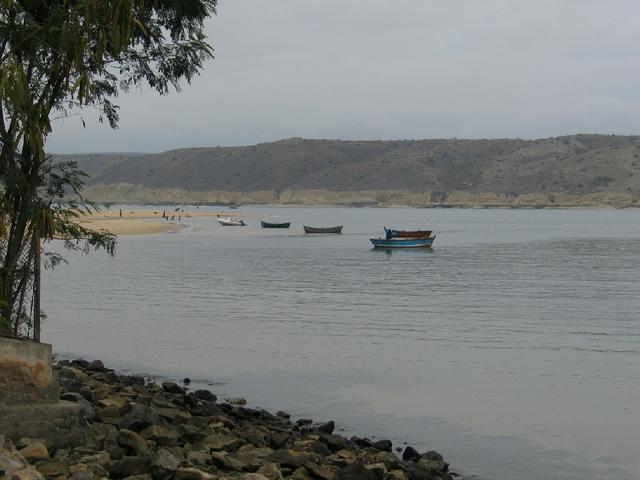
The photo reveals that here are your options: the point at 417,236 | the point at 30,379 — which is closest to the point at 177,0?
the point at 30,379

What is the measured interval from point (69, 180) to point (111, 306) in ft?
70.2

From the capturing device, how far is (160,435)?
1100 cm

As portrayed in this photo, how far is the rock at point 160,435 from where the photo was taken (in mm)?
10906

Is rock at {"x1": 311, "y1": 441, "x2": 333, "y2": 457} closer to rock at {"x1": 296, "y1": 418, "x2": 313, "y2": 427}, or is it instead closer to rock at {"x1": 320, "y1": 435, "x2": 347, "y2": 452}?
rock at {"x1": 320, "y1": 435, "x2": 347, "y2": 452}

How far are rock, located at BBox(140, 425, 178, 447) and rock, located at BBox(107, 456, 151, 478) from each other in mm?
1326

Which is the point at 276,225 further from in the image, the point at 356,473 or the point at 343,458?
the point at 356,473

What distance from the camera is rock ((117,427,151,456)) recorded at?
1040 cm

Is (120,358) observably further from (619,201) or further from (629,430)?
(619,201)

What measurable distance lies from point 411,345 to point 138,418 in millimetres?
14693

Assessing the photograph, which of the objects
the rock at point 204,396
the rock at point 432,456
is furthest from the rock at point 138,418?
the rock at point 204,396

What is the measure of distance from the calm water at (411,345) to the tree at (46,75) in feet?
20.9

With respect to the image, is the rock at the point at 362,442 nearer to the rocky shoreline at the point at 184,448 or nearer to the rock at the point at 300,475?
the rocky shoreline at the point at 184,448

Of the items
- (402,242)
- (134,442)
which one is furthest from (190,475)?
(402,242)

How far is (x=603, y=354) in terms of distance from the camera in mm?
24172
